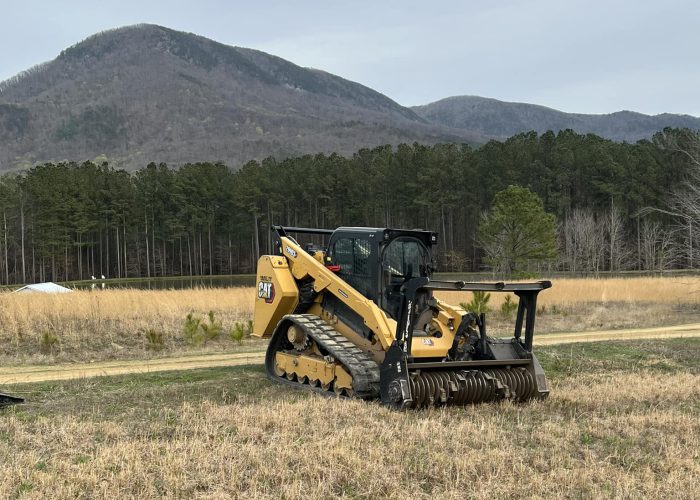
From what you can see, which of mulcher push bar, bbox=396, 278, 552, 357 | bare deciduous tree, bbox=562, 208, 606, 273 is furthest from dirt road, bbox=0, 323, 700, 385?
bare deciduous tree, bbox=562, 208, 606, 273

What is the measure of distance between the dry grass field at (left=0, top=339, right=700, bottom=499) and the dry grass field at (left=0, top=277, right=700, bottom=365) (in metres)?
7.27

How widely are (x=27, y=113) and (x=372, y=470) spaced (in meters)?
216

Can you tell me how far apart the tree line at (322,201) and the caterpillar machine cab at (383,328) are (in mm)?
56874

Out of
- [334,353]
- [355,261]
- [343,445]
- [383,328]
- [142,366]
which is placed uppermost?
[355,261]

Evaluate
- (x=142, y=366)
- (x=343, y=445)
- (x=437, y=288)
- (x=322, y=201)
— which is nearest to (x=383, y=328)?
(x=437, y=288)

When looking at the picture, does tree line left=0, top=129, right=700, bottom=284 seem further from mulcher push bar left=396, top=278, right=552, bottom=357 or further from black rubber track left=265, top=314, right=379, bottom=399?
mulcher push bar left=396, top=278, right=552, bottom=357

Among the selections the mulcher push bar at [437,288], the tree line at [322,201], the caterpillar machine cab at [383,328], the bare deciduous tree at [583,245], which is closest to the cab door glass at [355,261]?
the caterpillar machine cab at [383,328]

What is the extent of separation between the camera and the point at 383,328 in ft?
33.6

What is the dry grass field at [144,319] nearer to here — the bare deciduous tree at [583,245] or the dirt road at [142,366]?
the dirt road at [142,366]

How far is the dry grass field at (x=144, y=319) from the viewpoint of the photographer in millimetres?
18078

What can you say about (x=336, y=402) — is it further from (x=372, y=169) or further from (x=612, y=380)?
(x=372, y=169)

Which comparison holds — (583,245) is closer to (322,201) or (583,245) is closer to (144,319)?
(322,201)

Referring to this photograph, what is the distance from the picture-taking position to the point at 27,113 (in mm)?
195250

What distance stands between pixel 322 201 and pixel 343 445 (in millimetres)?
75378
